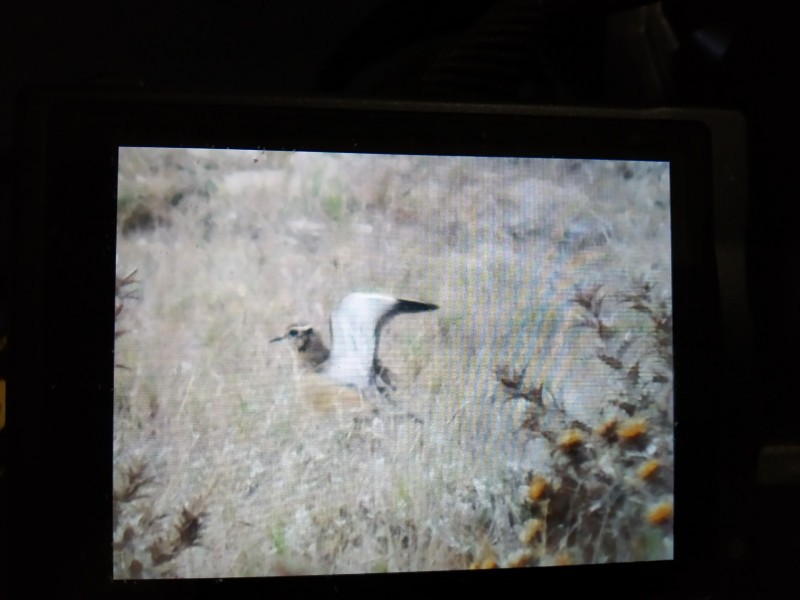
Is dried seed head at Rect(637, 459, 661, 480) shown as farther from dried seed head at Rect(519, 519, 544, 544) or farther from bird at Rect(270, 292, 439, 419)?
bird at Rect(270, 292, 439, 419)

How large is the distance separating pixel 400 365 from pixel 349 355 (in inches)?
1.4

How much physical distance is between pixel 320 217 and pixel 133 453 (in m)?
0.20

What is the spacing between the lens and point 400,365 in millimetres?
472

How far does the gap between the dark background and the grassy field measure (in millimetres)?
66

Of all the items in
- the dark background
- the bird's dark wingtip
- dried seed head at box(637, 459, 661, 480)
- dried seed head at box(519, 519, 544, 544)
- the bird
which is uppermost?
the dark background

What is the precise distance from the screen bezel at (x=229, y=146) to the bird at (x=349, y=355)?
11 centimetres

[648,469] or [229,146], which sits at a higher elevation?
[229,146]

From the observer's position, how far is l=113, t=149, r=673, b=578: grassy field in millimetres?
460

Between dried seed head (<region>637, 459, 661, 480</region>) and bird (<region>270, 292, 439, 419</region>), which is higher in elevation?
bird (<region>270, 292, 439, 419</region>)

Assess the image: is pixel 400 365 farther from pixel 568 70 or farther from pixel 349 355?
pixel 568 70

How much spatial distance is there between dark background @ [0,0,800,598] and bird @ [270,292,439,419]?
0.15 metres

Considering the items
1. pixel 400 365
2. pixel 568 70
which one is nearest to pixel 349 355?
pixel 400 365

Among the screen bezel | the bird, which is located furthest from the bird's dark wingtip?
the screen bezel

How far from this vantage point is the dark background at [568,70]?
527 mm
